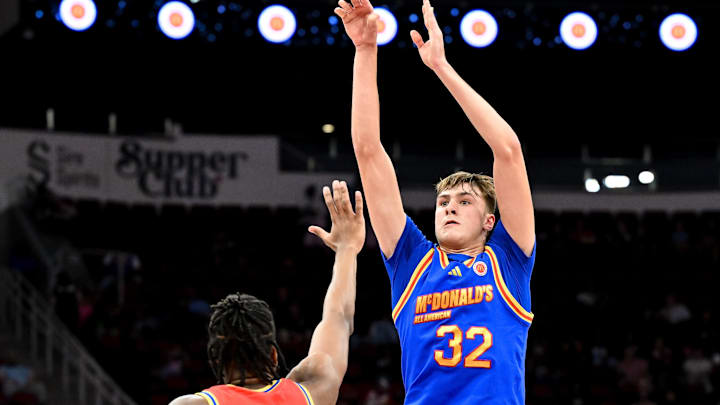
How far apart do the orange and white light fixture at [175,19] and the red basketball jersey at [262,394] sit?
10478mm

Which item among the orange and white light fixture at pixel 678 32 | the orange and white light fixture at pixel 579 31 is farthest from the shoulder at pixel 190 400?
the orange and white light fixture at pixel 678 32

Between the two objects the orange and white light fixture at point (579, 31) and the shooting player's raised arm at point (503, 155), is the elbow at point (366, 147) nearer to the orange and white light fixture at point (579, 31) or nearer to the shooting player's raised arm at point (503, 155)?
the shooting player's raised arm at point (503, 155)

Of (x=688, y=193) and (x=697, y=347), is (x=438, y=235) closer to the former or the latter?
(x=697, y=347)

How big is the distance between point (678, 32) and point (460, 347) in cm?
1100

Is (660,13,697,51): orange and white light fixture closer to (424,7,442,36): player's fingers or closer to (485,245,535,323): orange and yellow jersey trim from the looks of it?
(424,7,442,36): player's fingers

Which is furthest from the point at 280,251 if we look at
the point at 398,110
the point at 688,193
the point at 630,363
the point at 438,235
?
the point at 438,235

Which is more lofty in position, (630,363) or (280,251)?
(280,251)

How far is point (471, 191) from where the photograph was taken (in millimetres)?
4531

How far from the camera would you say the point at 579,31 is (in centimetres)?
1404

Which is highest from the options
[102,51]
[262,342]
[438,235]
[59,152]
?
[102,51]

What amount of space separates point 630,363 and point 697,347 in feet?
3.92

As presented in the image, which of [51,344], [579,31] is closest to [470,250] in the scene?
[579,31]

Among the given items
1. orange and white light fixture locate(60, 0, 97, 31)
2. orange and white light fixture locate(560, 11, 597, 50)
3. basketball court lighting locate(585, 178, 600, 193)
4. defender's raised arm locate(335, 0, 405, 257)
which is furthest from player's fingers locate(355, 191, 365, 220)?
basketball court lighting locate(585, 178, 600, 193)

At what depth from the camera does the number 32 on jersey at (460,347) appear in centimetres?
416
